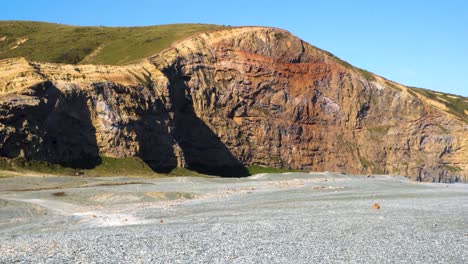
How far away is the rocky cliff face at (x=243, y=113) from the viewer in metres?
61.8

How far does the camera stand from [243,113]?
8606cm

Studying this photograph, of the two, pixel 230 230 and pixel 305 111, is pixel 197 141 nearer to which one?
pixel 305 111

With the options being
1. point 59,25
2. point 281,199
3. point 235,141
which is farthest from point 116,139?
point 59,25

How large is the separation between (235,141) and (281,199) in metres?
47.8

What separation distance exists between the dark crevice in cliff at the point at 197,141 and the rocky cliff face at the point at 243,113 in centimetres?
17

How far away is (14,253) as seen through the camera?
49.5 ft

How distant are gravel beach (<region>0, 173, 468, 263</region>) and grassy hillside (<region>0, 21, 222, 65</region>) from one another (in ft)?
175

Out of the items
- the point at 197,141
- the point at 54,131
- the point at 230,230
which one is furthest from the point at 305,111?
the point at 230,230

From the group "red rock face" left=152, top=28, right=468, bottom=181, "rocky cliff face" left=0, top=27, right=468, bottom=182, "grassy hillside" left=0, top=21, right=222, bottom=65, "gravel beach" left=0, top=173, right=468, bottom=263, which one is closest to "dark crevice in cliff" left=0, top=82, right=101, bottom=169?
"rocky cliff face" left=0, top=27, right=468, bottom=182

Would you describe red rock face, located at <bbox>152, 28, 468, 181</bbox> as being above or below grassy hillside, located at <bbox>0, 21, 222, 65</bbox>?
below

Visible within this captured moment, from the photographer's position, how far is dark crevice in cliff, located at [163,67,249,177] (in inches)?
3105

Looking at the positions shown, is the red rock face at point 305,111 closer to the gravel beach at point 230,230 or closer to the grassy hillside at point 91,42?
the grassy hillside at point 91,42

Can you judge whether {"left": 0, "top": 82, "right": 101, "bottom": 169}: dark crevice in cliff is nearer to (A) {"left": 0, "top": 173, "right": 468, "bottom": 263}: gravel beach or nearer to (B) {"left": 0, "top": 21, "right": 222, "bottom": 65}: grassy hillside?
(A) {"left": 0, "top": 173, "right": 468, "bottom": 263}: gravel beach

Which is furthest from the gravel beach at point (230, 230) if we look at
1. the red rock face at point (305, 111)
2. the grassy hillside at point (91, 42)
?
the grassy hillside at point (91, 42)
